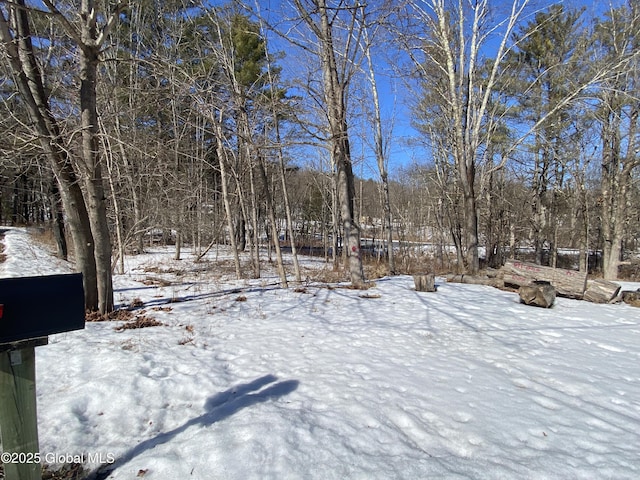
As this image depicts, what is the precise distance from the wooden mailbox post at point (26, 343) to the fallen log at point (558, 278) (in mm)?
8064

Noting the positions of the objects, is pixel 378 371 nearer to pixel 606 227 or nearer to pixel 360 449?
pixel 360 449

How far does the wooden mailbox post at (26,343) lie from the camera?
167cm

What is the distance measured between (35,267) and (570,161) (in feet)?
73.1

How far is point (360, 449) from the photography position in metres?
2.39

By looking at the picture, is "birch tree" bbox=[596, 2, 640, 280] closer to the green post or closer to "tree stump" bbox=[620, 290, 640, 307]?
"tree stump" bbox=[620, 290, 640, 307]


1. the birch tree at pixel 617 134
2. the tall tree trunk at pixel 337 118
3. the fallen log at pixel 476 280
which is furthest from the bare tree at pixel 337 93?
the birch tree at pixel 617 134

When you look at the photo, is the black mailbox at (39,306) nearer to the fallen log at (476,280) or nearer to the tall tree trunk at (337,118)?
the tall tree trunk at (337,118)

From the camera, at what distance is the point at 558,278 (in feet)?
26.0

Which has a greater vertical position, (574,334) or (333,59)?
(333,59)

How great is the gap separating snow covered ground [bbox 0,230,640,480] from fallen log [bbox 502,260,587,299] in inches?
82.8

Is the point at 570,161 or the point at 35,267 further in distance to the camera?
the point at 570,161

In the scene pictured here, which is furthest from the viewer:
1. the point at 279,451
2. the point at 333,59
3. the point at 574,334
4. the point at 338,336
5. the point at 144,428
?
the point at 333,59

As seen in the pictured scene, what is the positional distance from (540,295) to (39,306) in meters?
7.61

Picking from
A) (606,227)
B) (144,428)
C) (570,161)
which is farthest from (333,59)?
(606,227)
